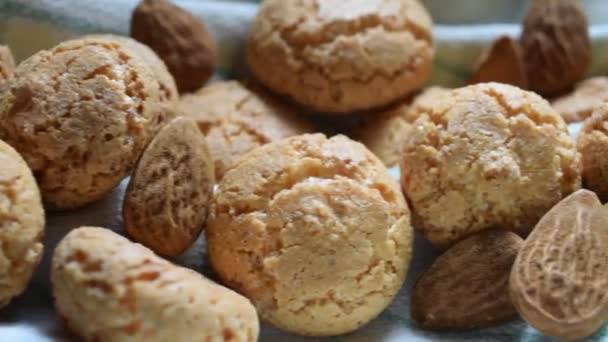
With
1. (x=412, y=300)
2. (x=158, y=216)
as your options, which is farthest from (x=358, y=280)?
(x=158, y=216)

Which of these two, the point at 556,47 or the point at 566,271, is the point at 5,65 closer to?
the point at 566,271

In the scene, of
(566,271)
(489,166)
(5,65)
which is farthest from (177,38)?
(566,271)

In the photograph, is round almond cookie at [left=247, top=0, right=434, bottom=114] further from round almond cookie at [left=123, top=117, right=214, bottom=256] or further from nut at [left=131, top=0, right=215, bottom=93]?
round almond cookie at [left=123, top=117, right=214, bottom=256]

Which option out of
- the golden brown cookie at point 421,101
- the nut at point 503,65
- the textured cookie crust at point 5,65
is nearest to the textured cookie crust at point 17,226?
the textured cookie crust at point 5,65

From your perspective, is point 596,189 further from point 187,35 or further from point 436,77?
point 187,35

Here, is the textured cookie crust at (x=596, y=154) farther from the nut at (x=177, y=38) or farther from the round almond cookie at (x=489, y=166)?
the nut at (x=177, y=38)

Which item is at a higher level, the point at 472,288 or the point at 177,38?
the point at 177,38
